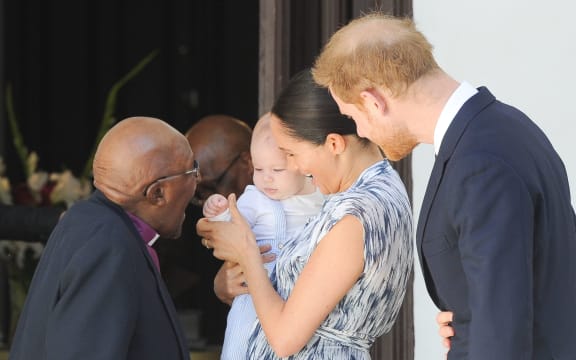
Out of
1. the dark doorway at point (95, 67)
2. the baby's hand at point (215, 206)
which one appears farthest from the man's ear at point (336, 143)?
the dark doorway at point (95, 67)

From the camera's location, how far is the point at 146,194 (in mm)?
2729

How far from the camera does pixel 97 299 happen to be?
243 cm

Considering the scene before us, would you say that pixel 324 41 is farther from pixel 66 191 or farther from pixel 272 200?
pixel 66 191

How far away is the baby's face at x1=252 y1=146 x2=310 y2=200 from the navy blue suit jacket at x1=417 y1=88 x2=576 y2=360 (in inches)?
42.4

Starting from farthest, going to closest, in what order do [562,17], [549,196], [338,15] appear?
[338,15] < [562,17] < [549,196]

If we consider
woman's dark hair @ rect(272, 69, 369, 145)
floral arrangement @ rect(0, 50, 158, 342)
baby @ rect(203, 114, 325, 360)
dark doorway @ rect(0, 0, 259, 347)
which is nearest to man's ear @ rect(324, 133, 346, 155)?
woman's dark hair @ rect(272, 69, 369, 145)

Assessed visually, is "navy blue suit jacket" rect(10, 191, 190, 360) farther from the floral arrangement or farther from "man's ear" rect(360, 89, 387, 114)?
the floral arrangement

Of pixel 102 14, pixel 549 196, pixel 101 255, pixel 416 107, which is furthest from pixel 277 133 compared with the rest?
pixel 102 14

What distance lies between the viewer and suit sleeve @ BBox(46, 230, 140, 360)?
2.40 meters

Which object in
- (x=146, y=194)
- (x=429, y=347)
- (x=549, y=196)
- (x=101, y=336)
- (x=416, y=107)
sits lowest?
(x=429, y=347)

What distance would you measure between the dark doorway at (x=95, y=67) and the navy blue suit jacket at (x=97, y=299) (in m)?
4.42

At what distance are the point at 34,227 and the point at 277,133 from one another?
1778 millimetres

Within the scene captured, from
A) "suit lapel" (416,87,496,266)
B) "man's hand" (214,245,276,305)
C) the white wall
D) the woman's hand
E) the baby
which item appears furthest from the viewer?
the white wall

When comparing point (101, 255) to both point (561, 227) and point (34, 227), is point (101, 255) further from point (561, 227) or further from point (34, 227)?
point (34, 227)
